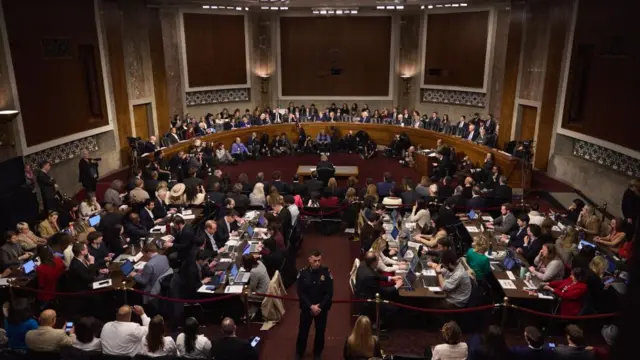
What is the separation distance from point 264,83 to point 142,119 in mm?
5943

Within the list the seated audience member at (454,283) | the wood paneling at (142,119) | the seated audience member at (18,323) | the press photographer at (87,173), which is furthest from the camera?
the wood paneling at (142,119)

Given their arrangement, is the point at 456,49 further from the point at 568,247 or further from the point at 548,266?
the point at 548,266

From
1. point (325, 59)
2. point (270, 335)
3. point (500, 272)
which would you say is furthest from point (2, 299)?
point (325, 59)

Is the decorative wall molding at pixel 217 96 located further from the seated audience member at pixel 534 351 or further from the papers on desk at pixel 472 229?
the seated audience member at pixel 534 351

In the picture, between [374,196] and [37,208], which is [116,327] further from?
[37,208]

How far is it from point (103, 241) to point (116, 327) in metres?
3.22

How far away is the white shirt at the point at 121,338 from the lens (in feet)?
18.9

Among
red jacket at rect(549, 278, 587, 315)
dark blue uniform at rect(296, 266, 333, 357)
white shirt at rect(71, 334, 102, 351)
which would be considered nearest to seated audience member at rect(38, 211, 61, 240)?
white shirt at rect(71, 334, 102, 351)

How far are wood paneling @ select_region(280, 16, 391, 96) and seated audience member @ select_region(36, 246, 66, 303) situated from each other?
15430mm

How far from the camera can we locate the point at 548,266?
7219 mm

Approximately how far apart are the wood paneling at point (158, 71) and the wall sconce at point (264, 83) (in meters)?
4.54

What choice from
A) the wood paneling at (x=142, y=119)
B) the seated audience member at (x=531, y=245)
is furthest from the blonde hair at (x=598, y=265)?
the wood paneling at (x=142, y=119)

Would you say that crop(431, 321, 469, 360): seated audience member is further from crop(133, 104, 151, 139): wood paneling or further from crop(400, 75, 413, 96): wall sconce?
crop(400, 75, 413, 96): wall sconce

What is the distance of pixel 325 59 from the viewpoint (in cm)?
2156
